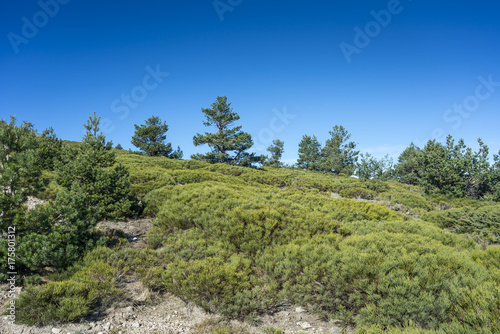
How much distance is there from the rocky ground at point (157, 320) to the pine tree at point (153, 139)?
30.5 metres

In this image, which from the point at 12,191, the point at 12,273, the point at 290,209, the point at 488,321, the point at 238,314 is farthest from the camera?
the point at 290,209

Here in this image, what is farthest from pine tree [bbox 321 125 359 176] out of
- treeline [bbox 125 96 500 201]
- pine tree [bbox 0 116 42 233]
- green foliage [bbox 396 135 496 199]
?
pine tree [bbox 0 116 42 233]

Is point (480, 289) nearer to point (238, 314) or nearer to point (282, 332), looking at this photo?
point (282, 332)

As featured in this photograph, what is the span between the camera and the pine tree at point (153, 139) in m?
33.2

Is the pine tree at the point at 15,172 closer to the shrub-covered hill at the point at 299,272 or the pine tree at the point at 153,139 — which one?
the shrub-covered hill at the point at 299,272

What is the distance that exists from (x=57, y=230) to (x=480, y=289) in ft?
23.7

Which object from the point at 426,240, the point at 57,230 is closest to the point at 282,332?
the point at 426,240

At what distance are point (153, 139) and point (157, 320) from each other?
34.2 m

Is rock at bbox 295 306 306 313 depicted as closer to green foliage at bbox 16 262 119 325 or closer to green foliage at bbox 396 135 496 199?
green foliage at bbox 16 262 119 325

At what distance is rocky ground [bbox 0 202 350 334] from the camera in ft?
11.7

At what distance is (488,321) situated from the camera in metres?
2.77

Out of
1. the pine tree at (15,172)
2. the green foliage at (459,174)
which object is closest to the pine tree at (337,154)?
the green foliage at (459,174)

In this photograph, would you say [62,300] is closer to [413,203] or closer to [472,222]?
[472,222]

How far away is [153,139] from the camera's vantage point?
35125 mm
